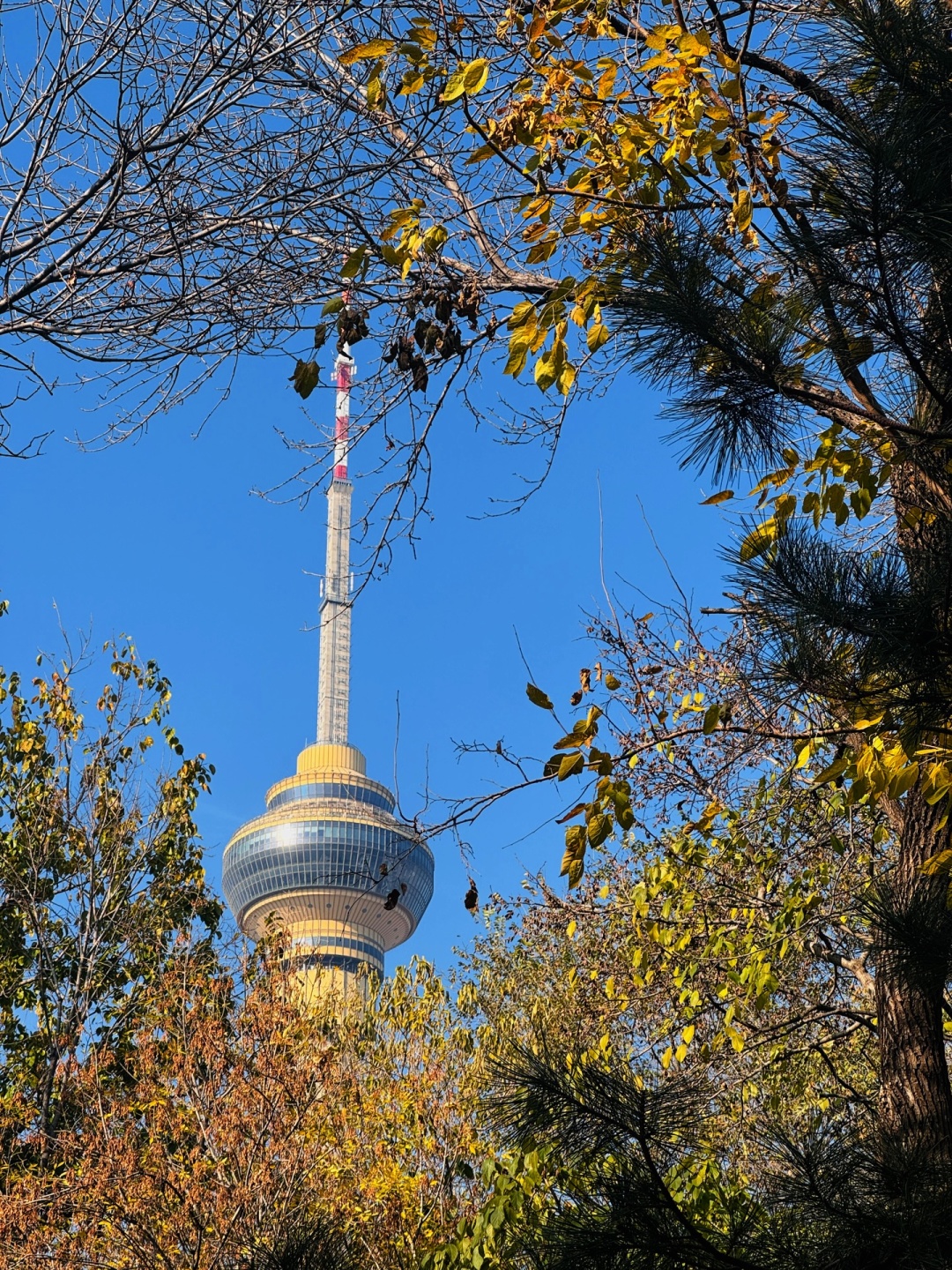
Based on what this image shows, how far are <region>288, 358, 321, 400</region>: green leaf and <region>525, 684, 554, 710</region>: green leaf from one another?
119 centimetres

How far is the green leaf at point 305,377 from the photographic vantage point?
14.0 ft

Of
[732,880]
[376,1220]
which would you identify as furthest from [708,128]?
[376,1220]

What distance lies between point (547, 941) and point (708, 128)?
11036 mm

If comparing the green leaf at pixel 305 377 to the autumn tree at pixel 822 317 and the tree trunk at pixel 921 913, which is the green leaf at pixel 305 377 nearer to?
the autumn tree at pixel 822 317

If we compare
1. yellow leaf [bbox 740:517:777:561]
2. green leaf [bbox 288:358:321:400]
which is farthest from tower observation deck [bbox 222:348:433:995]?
yellow leaf [bbox 740:517:777:561]

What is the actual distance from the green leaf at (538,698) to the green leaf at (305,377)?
1187 millimetres

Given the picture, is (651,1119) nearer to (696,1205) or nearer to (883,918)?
(883,918)

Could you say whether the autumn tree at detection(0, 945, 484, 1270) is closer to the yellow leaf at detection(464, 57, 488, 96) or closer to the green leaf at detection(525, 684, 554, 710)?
the green leaf at detection(525, 684, 554, 710)

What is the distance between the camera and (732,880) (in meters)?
7.30

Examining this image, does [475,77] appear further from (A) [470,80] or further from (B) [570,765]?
(B) [570,765]

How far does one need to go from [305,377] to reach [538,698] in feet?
4.23

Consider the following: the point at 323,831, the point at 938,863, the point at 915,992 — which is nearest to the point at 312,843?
the point at 323,831

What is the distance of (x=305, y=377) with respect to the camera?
4.29m

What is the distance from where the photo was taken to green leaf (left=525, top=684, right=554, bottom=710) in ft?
13.8
